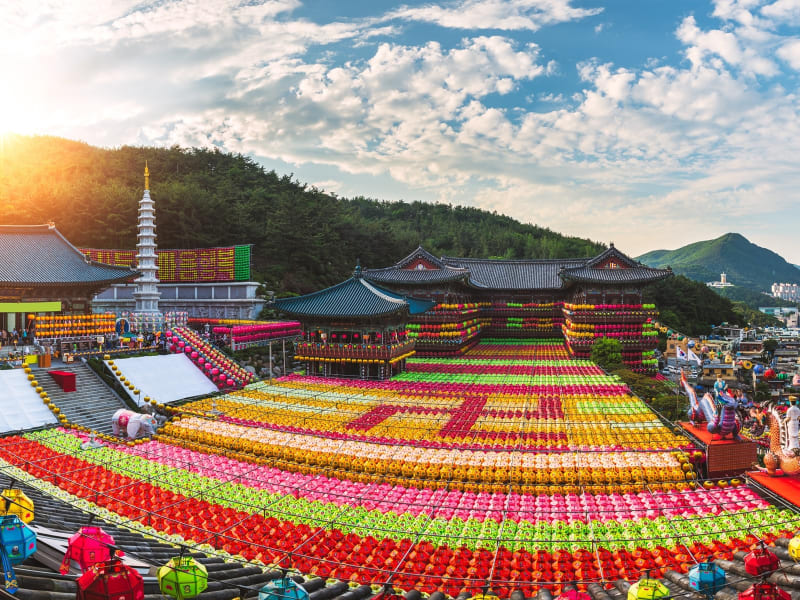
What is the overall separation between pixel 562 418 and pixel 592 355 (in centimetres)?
1716

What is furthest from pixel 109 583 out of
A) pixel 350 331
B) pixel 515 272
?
pixel 515 272

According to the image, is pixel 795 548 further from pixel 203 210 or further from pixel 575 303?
pixel 203 210

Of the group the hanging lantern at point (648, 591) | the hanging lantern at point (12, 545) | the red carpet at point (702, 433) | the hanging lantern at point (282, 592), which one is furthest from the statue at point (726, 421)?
the hanging lantern at point (12, 545)

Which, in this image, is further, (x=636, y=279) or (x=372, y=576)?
(x=636, y=279)

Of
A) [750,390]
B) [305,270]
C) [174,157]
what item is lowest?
[750,390]

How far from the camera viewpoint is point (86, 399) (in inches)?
866

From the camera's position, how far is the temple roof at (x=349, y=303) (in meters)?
28.2

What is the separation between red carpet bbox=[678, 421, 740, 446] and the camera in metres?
14.6

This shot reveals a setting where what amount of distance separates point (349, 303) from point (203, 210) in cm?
3027

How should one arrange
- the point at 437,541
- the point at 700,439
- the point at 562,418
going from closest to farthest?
the point at 437,541 < the point at 700,439 < the point at 562,418

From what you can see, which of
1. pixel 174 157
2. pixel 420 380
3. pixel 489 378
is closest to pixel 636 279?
pixel 489 378

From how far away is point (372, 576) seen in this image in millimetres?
9383

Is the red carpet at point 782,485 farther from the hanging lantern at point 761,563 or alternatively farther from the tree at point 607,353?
the tree at point 607,353

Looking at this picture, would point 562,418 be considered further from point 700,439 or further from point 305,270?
point 305,270
